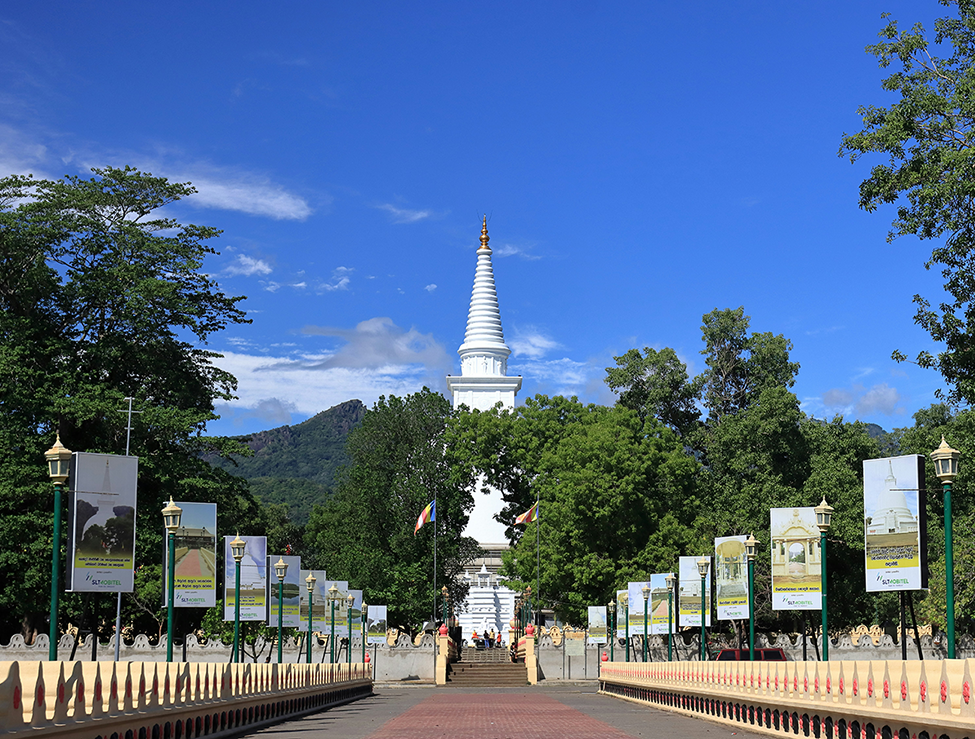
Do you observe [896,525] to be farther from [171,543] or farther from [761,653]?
[171,543]

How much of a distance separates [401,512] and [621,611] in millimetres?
14727

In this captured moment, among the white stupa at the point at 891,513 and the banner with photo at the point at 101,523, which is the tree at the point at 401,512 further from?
the banner with photo at the point at 101,523

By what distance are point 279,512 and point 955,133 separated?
76.9 meters

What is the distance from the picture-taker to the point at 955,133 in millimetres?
29609

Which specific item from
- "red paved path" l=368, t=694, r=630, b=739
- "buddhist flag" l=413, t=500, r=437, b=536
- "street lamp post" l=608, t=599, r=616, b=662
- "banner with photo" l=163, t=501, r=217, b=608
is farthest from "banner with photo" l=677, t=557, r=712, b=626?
"buddhist flag" l=413, t=500, r=437, b=536

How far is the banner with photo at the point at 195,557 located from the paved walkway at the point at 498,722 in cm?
389

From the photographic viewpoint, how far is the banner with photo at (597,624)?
48531mm

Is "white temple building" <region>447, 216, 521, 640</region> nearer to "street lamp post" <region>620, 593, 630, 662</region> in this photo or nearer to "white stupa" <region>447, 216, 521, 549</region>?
"white stupa" <region>447, 216, 521, 549</region>

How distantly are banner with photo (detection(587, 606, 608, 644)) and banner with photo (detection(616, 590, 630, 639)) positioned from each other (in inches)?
39.3

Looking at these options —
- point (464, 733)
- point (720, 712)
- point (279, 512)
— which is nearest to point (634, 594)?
point (720, 712)

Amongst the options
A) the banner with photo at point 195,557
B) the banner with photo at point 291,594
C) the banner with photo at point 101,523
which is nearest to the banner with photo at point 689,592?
the banner with photo at point 291,594

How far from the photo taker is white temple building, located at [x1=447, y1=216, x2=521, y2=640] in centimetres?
7512

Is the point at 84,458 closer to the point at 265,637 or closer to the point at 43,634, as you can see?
the point at 43,634

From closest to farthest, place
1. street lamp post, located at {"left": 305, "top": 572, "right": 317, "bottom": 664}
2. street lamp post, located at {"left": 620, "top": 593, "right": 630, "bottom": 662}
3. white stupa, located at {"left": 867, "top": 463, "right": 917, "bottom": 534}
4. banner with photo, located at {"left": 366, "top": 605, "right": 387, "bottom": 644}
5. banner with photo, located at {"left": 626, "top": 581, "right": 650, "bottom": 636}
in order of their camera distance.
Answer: white stupa, located at {"left": 867, "top": 463, "right": 917, "bottom": 534} → street lamp post, located at {"left": 305, "top": 572, "right": 317, "bottom": 664} → banner with photo, located at {"left": 626, "top": 581, "right": 650, "bottom": 636} → street lamp post, located at {"left": 620, "top": 593, "right": 630, "bottom": 662} → banner with photo, located at {"left": 366, "top": 605, "right": 387, "bottom": 644}
